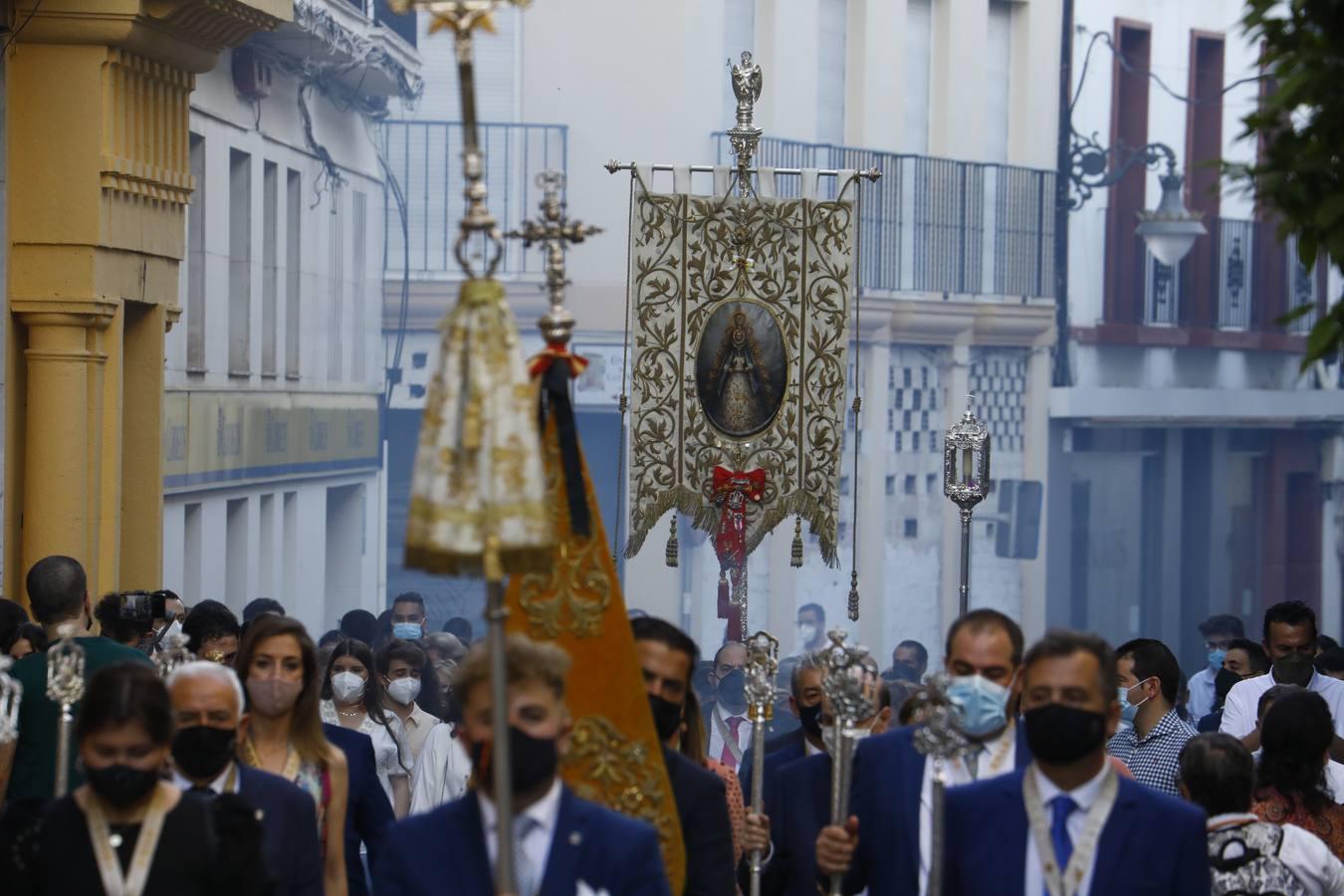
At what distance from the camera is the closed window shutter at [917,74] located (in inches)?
906

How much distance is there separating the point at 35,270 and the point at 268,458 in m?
4.94

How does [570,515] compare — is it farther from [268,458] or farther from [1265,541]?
[1265,541]

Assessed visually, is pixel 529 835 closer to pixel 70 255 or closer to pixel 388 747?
pixel 388 747

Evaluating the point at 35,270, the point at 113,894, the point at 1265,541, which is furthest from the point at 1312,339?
the point at 1265,541

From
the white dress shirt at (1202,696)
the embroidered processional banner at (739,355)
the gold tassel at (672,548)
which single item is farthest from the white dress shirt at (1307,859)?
the white dress shirt at (1202,696)

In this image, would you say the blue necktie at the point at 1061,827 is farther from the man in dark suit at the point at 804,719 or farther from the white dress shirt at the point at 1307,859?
the man in dark suit at the point at 804,719

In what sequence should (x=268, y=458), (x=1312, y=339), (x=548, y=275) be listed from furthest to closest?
(x=268, y=458)
(x=548, y=275)
(x=1312, y=339)

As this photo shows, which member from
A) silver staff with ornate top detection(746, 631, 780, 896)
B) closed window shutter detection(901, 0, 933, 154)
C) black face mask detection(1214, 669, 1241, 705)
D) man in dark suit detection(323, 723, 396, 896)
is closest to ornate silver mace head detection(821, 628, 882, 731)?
silver staff with ornate top detection(746, 631, 780, 896)

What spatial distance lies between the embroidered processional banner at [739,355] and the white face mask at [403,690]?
80.0 inches

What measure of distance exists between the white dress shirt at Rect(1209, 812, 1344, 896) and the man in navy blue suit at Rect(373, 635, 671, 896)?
1829 mm

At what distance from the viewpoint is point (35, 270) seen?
Answer: 12.8 metres

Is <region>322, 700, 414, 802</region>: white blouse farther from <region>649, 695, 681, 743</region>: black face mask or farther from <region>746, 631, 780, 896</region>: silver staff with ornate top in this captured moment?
<region>649, 695, 681, 743</region>: black face mask

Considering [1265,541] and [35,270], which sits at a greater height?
[35,270]

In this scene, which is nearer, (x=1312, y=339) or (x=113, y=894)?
(x=113, y=894)
